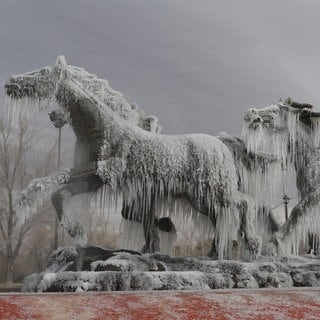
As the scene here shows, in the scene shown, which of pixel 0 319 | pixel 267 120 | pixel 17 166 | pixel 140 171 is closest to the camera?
pixel 0 319

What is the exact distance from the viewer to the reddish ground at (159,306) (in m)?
3.25

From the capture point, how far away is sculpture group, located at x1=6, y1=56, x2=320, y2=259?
654 centimetres

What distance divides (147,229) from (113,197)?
0.94 meters

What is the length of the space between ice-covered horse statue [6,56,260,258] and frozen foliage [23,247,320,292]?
0.75 m

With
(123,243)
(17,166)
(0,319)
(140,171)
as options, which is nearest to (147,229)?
(123,243)

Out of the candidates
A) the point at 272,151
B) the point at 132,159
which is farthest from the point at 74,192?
the point at 272,151

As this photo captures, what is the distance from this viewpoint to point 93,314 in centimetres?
325

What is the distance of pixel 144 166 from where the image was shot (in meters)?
6.54

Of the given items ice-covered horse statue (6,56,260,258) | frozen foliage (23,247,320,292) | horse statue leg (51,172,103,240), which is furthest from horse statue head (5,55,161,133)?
frozen foliage (23,247,320,292)

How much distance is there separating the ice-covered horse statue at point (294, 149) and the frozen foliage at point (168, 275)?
2.64 feet

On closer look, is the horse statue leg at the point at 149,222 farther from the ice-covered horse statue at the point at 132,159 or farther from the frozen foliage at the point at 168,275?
the frozen foliage at the point at 168,275

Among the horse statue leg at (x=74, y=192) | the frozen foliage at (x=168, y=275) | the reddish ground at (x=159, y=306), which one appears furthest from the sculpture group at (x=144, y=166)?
the reddish ground at (x=159, y=306)

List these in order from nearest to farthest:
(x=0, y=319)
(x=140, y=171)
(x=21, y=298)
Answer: (x=0, y=319)
(x=21, y=298)
(x=140, y=171)

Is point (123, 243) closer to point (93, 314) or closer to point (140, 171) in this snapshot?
point (140, 171)
